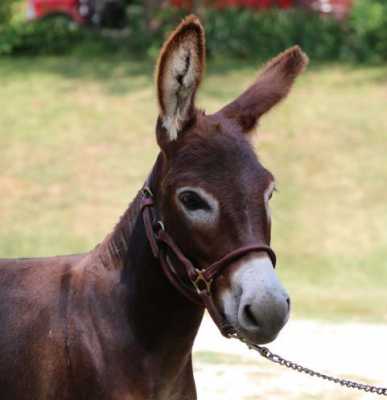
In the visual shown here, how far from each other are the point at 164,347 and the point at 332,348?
245 inches

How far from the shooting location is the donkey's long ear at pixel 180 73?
162 inches

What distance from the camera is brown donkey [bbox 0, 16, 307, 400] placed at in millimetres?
Answer: 3971

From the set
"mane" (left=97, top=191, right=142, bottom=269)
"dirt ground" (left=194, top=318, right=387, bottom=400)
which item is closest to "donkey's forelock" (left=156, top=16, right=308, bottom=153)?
"mane" (left=97, top=191, right=142, bottom=269)

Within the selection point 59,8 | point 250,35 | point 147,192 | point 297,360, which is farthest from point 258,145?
point 59,8

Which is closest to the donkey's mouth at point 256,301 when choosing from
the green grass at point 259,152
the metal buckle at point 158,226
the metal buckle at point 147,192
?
the metal buckle at point 158,226

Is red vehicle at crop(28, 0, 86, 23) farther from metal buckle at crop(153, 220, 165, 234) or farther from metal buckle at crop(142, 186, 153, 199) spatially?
metal buckle at crop(153, 220, 165, 234)

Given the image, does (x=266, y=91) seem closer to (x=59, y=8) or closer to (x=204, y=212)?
(x=204, y=212)

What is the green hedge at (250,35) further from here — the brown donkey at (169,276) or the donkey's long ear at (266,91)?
the brown donkey at (169,276)

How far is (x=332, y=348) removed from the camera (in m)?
10.3

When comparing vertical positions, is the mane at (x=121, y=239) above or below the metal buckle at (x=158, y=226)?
below

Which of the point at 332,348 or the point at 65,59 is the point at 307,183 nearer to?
the point at 332,348

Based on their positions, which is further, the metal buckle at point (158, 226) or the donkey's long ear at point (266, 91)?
the donkey's long ear at point (266, 91)

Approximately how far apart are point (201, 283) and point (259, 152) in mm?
9326

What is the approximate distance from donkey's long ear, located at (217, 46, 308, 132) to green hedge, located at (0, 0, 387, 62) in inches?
829
